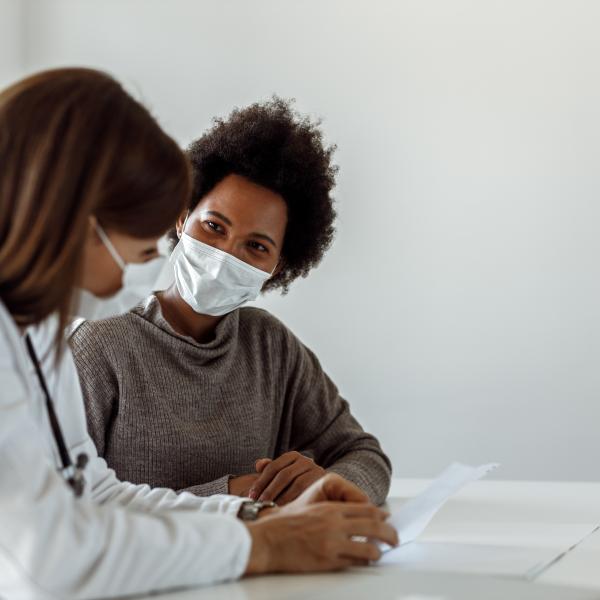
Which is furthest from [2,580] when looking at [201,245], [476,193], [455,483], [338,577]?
[476,193]

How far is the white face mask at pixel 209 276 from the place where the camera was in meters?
1.64

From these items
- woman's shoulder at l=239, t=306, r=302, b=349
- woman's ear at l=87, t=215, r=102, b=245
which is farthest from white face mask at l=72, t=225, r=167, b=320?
woman's shoulder at l=239, t=306, r=302, b=349

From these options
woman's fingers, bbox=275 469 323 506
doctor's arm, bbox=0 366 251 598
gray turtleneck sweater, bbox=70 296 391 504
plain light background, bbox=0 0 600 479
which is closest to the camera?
doctor's arm, bbox=0 366 251 598

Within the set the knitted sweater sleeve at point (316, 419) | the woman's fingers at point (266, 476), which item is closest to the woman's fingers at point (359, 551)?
the woman's fingers at point (266, 476)

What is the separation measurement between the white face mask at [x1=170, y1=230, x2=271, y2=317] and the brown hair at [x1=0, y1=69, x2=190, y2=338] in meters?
0.72

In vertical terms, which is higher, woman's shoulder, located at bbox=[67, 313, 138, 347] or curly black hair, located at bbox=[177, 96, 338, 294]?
curly black hair, located at bbox=[177, 96, 338, 294]

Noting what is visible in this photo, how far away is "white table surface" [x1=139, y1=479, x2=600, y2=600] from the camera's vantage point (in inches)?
34.0

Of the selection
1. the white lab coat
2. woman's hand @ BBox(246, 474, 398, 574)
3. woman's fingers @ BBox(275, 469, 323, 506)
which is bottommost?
woman's fingers @ BBox(275, 469, 323, 506)

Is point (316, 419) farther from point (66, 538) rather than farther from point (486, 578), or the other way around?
point (66, 538)

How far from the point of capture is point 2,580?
Answer: 0.80 metres

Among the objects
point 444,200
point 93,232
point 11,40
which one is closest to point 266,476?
point 93,232

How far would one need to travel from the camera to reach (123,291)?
A: 1.00 meters

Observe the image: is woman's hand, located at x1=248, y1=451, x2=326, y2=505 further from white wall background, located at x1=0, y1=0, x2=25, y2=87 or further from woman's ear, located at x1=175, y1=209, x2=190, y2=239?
white wall background, located at x1=0, y1=0, x2=25, y2=87

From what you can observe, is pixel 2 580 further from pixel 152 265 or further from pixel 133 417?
pixel 133 417
